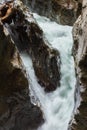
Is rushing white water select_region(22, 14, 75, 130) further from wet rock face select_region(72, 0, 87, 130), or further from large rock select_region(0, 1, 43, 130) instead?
wet rock face select_region(72, 0, 87, 130)

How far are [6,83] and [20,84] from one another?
260 mm

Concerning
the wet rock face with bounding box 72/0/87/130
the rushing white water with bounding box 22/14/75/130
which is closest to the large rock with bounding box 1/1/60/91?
the rushing white water with bounding box 22/14/75/130

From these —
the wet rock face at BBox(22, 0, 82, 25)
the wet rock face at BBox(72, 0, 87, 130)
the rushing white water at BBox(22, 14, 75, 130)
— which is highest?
the wet rock face at BBox(72, 0, 87, 130)

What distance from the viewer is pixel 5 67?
17.9ft

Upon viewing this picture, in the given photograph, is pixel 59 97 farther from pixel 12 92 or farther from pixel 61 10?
pixel 61 10

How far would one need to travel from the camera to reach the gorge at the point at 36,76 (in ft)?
17.5

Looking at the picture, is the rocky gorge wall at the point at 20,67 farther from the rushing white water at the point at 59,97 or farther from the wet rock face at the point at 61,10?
the wet rock face at the point at 61,10

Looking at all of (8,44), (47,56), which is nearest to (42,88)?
(47,56)

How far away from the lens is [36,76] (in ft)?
22.4

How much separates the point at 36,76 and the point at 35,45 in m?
0.69

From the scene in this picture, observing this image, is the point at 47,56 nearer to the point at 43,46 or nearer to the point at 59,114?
the point at 43,46

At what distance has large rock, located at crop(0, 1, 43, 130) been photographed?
18.0ft

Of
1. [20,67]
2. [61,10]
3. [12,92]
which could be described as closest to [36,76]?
[20,67]

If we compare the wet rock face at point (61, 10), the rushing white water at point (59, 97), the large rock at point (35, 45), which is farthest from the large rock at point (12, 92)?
the wet rock face at point (61, 10)
